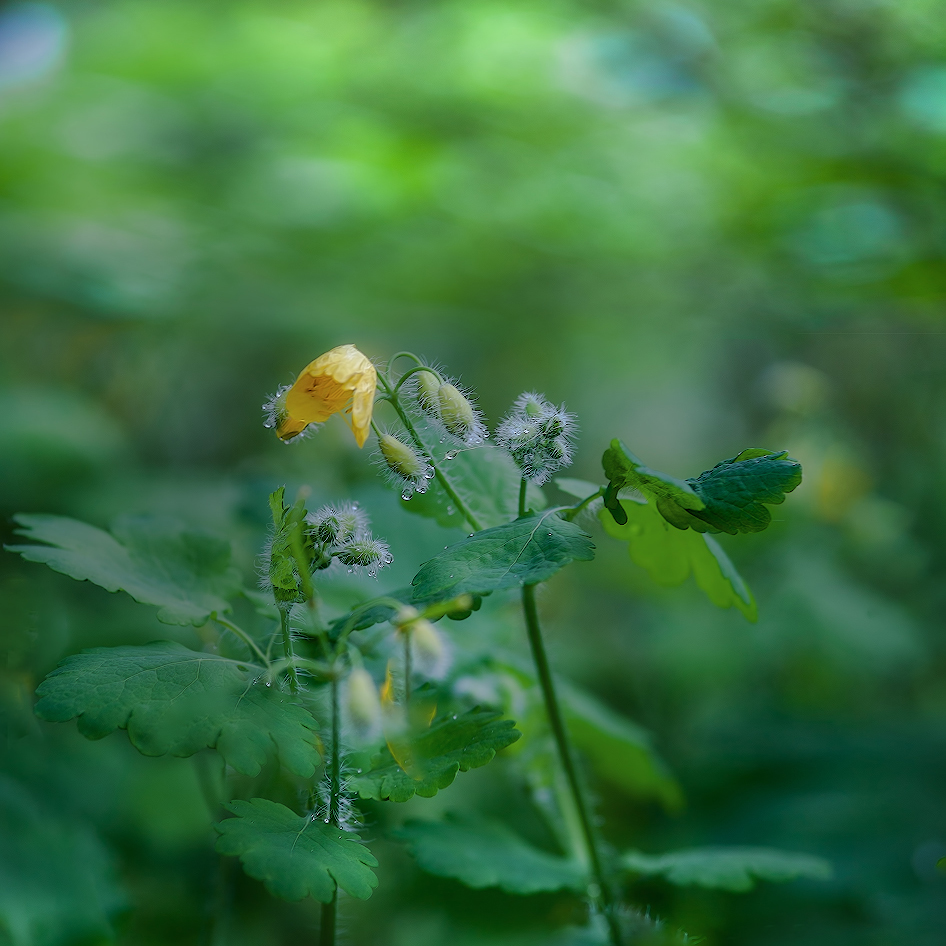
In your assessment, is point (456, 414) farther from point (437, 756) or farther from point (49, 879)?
point (49, 879)

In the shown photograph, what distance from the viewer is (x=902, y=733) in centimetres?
170

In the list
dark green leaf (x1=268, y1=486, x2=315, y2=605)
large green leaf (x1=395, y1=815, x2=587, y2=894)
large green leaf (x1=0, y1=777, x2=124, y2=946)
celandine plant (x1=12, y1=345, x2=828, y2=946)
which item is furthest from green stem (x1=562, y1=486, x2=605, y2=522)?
large green leaf (x1=0, y1=777, x2=124, y2=946)

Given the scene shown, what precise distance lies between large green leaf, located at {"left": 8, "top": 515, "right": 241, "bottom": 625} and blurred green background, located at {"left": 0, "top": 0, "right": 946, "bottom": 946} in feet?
2.15

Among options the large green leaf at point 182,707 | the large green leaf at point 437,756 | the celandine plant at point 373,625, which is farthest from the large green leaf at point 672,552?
the large green leaf at point 182,707

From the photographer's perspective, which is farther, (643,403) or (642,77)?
(643,403)

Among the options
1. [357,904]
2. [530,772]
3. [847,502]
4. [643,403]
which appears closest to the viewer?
[530,772]

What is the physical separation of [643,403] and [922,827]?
11.7ft

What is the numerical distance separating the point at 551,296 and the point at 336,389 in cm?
293

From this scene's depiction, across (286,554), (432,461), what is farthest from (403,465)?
(286,554)

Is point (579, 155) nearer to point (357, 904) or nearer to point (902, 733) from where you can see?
point (902, 733)

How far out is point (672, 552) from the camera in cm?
82

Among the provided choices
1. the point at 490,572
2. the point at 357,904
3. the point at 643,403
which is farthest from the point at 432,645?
the point at 643,403

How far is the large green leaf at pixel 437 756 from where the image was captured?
2.06 feet

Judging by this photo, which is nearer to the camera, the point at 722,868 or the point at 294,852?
the point at 294,852
